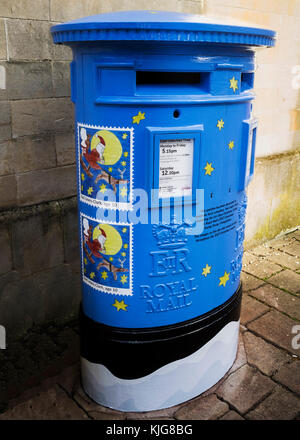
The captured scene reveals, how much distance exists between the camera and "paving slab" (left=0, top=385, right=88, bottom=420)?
2.45 metres

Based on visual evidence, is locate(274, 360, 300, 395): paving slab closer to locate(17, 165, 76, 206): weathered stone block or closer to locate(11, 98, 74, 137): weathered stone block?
locate(17, 165, 76, 206): weathered stone block

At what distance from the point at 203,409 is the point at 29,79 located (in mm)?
2304

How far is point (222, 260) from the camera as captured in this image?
95.8 inches

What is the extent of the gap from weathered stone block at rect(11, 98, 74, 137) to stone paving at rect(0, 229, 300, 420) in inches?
63.4

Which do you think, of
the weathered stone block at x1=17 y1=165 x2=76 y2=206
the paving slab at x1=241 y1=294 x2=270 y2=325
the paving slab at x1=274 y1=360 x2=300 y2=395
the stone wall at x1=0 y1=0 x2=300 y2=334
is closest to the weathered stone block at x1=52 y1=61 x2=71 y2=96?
the stone wall at x1=0 y1=0 x2=300 y2=334

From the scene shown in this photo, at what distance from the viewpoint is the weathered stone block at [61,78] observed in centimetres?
292

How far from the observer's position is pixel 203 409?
8.12 feet

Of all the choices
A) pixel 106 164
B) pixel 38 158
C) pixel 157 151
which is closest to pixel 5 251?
pixel 38 158

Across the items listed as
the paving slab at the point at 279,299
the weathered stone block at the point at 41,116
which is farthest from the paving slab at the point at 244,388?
the weathered stone block at the point at 41,116

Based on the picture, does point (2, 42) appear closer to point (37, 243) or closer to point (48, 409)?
point (37, 243)

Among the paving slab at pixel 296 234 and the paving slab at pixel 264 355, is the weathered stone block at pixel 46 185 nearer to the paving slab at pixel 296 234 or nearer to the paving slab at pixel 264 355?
the paving slab at pixel 264 355

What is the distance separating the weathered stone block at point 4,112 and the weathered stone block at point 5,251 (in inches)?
27.2

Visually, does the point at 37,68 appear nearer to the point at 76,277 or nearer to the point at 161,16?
the point at 161,16

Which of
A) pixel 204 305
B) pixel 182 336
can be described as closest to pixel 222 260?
pixel 204 305
